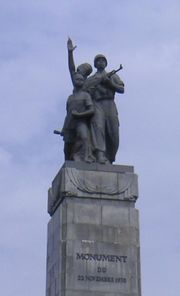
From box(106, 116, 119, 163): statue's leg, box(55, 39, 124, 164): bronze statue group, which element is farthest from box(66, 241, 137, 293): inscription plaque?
box(106, 116, 119, 163): statue's leg

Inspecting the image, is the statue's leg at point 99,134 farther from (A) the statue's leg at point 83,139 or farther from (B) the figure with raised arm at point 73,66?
(B) the figure with raised arm at point 73,66

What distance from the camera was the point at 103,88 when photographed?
2648 cm

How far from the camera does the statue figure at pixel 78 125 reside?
83.6 feet

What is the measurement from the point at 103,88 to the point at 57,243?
601 cm

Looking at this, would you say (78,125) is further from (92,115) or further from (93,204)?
(93,204)

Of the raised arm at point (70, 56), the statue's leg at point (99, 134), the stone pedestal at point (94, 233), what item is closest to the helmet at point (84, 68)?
the raised arm at point (70, 56)

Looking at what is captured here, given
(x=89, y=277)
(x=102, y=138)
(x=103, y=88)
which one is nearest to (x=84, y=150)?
(x=102, y=138)

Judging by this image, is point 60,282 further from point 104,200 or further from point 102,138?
point 102,138

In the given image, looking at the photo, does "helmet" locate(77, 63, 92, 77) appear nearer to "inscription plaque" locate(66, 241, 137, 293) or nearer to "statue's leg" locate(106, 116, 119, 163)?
"statue's leg" locate(106, 116, 119, 163)

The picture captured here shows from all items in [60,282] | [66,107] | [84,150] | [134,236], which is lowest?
[60,282]

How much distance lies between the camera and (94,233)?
24.0 metres

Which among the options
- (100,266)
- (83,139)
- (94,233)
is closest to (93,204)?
(94,233)

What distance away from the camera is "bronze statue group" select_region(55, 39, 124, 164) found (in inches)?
1006

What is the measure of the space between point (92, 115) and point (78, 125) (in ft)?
1.98
